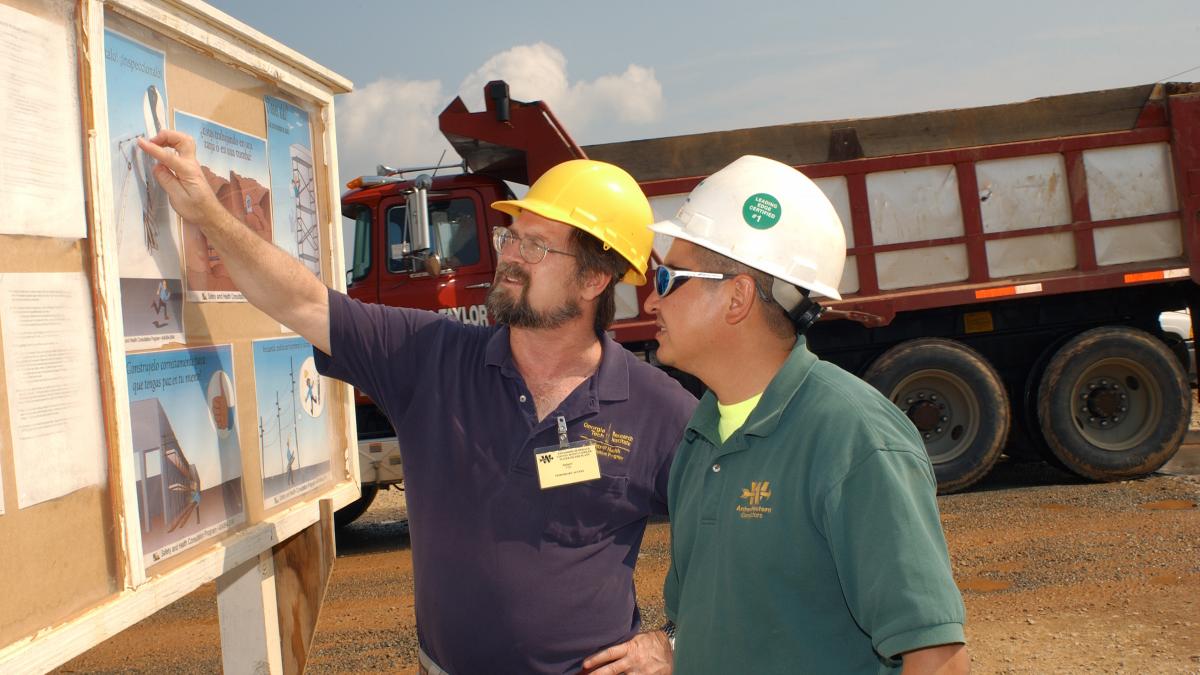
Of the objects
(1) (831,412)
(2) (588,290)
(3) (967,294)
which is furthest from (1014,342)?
(1) (831,412)

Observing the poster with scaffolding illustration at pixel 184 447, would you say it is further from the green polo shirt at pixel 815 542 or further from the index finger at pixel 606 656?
the green polo shirt at pixel 815 542

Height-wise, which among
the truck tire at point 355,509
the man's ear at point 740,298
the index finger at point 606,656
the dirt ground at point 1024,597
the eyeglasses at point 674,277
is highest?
the eyeglasses at point 674,277

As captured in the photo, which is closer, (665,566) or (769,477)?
(769,477)

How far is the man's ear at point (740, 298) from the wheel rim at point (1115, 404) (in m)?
6.99

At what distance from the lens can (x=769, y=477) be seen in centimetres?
162

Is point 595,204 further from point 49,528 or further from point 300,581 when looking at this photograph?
point 49,528

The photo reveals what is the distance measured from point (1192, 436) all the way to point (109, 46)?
1016cm

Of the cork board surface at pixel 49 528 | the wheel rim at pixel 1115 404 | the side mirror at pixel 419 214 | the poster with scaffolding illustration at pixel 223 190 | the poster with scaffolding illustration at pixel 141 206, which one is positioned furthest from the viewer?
the wheel rim at pixel 1115 404

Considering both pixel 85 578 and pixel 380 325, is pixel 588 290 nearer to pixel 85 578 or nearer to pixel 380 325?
pixel 380 325

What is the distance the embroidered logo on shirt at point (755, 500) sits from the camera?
161 centimetres

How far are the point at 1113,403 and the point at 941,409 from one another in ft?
4.44

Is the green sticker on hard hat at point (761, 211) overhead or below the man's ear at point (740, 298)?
overhead

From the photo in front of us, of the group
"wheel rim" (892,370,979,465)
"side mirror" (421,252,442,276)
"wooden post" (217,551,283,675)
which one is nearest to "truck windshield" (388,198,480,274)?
"side mirror" (421,252,442,276)

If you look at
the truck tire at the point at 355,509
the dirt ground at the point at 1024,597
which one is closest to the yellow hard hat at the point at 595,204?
the dirt ground at the point at 1024,597
